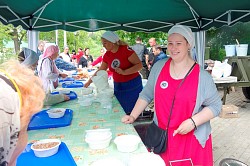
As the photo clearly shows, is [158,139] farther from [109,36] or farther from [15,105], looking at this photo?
[109,36]

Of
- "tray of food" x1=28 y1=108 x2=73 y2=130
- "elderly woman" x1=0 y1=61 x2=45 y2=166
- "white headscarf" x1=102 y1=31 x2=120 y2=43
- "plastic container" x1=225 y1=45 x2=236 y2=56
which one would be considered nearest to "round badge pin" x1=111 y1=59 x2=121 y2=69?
"white headscarf" x1=102 y1=31 x2=120 y2=43

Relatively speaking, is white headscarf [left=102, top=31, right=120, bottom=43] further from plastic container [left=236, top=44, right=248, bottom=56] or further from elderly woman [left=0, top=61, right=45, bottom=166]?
plastic container [left=236, top=44, right=248, bottom=56]

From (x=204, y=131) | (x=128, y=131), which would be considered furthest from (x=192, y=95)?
(x=128, y=131)

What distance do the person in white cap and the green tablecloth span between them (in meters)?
0.33

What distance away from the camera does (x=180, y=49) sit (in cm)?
183

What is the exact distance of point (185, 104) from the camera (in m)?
1.77

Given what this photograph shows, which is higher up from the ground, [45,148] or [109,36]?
[109,36]

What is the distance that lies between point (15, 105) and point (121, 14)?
4.03 m

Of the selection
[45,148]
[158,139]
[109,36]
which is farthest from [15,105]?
[109,36]

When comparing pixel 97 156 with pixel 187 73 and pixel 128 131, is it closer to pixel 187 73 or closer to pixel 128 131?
pixel 128 131

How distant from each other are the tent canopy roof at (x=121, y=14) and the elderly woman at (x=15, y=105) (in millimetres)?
2937

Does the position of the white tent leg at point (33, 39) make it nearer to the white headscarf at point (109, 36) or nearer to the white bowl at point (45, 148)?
the white headscarf at point (109, 36)

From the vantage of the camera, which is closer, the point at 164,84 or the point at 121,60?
the point at 164,84

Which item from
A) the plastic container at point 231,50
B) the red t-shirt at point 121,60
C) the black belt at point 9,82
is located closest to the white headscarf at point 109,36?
the red t-shirt at point 121,60
